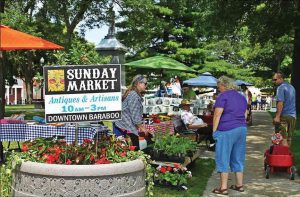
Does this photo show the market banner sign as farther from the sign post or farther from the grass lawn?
the grass lawn

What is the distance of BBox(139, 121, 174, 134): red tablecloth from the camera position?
9.89 meters

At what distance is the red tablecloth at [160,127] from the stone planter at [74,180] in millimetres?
5191

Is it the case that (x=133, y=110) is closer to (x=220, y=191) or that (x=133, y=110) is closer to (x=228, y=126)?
(x=228, y=126)

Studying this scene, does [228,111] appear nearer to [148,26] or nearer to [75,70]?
[75,70]

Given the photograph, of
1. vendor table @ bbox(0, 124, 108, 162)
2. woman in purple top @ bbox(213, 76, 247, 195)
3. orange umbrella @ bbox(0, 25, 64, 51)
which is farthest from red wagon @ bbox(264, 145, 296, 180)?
orange umbrella @ bbox(0, 25, 64, 51)

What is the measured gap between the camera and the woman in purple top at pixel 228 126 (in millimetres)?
6961

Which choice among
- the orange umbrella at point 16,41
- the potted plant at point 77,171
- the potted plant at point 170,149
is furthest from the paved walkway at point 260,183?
the orange umbrella at point 16,41

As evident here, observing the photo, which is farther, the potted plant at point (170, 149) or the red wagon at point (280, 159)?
the red wagon at point (280, 159)

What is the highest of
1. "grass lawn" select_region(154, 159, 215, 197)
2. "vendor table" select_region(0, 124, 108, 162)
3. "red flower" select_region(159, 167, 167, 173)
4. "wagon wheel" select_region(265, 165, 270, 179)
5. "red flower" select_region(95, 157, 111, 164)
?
"vendor table" select_region(0, 124, 108, 162)

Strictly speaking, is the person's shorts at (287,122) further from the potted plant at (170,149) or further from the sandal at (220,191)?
the sandal at (220,191)

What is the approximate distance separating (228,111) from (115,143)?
2253mm

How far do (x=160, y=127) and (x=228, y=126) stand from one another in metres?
3.37

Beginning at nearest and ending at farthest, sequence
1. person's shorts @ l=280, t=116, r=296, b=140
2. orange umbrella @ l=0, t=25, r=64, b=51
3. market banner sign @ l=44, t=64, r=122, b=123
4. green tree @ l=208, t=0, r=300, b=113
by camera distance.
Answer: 1. market banner sign @ l=44, t=64, r=122, b=123
2. orange umbrella @ l=0, t=25, r=64, b=51
3. person's shorts @ l=280, t=116, r=296, b=140
4. green tree @ l=208, t=0, r=300, b=113

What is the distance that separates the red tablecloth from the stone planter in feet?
17.0
